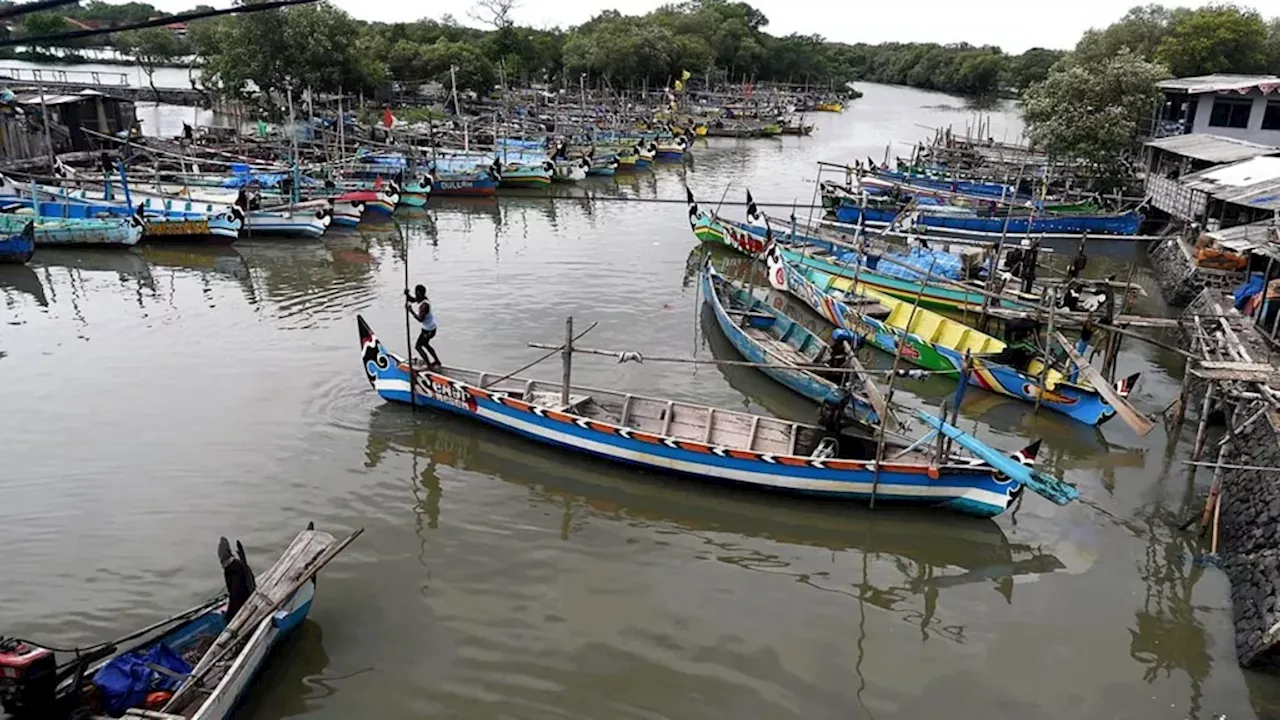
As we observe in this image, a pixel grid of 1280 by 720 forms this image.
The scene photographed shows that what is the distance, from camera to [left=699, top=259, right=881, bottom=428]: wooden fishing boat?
14.6 metres

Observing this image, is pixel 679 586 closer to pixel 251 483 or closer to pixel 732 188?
pixel 251 483

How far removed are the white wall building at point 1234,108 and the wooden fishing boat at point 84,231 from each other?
34372 mm

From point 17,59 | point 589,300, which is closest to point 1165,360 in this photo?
point 589,300

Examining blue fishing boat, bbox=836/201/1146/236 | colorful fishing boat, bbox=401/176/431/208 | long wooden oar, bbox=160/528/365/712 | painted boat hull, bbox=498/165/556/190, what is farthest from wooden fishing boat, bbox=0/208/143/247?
blue fishing boat, bbox=836/201/1146/236

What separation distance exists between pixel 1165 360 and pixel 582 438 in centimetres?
1351

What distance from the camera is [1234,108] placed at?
29547 mm

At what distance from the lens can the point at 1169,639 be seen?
31.2ft

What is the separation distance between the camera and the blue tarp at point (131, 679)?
7168 millimetres

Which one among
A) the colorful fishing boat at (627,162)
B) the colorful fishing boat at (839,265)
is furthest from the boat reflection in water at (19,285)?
the colorful fishing boat at (627,162)

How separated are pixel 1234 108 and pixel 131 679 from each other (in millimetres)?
35700

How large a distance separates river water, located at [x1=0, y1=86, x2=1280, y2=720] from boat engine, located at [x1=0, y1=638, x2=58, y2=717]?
5.92ft

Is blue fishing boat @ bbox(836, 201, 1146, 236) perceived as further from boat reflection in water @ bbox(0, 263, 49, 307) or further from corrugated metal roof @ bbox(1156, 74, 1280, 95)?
boat reflection in water @ bbox(0, 263, 49, 307)

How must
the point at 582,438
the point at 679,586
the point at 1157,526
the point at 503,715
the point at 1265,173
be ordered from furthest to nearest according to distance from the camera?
the point at 1265,173 < the point at 582,438 < the point at 1157,526 < the point at 679,586 < the point at 503,715

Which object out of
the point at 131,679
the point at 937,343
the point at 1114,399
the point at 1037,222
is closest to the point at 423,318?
the point at 131,679
